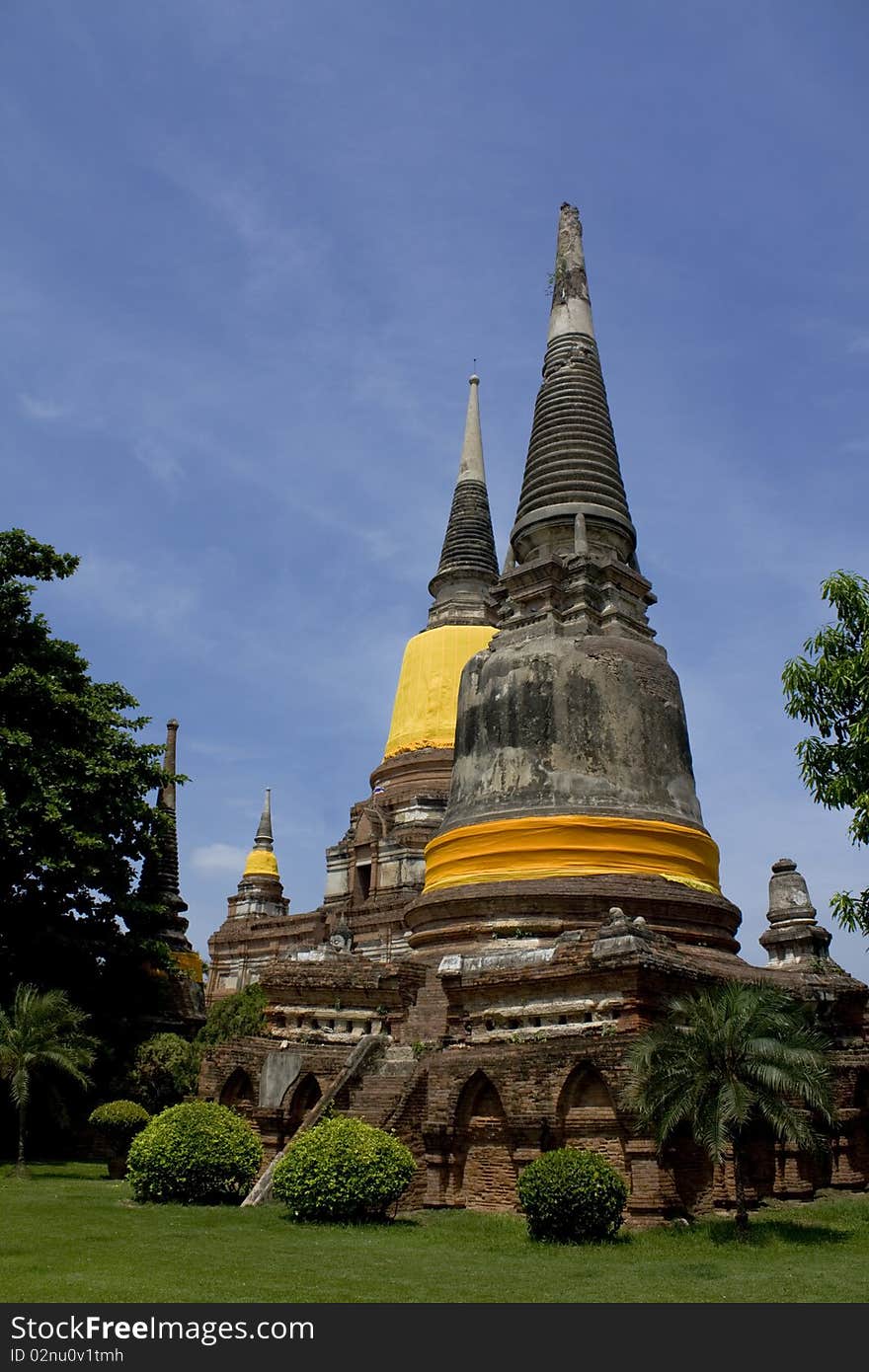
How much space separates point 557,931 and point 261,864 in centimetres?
3312

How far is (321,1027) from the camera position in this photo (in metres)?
19.0

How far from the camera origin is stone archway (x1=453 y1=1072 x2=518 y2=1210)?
14766 mm

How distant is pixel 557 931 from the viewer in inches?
719

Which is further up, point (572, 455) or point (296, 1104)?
point (572, 455)

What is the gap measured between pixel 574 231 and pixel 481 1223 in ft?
76.6

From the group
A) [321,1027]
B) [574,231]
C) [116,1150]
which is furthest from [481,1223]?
[574,231]

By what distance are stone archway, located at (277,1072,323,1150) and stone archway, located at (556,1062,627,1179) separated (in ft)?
15.5

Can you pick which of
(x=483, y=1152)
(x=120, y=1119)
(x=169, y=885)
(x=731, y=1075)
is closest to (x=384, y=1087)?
(x=483, y=1152)

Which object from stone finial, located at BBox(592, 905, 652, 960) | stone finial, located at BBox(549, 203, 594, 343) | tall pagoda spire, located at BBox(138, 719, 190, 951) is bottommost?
stone finial, located at BBox(592, 905, 652, 960)

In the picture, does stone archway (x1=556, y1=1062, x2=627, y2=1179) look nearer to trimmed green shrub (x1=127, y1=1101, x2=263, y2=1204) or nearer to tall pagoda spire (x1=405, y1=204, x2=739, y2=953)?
tall pagoda spire (x1=405, y1=204, x2=739, y2=953)

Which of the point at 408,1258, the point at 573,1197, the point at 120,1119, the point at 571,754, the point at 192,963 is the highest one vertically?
the point at 571,754

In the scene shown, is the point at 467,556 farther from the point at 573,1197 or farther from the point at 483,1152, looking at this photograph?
the point at 573,1197

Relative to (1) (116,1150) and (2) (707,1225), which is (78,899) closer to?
(1) (116,1150)

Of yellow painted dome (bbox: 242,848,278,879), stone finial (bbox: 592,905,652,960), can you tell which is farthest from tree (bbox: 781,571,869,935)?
yellow painted dome (bbox: 242,848,278,879)
